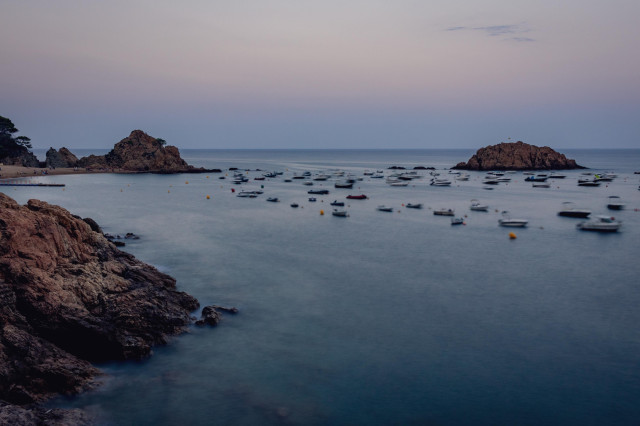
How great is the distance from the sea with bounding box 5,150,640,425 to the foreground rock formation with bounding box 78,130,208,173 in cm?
9267

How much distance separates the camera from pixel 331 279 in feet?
111

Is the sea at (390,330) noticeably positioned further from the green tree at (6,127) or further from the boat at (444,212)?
the green tree at (6,127)

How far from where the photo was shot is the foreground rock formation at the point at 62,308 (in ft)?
54.6

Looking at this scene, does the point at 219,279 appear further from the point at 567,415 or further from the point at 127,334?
the point at 567,415

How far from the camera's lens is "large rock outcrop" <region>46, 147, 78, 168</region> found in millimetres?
138250

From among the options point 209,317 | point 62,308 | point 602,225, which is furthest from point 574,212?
point 62,308

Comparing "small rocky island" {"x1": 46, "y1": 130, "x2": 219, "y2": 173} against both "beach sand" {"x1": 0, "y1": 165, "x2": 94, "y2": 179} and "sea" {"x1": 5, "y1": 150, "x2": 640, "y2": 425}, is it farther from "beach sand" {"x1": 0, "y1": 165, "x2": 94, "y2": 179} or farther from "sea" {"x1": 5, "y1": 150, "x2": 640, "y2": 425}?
"sea" {"x1": 5, "y1": 150, "x2": 640, "y2": 425}

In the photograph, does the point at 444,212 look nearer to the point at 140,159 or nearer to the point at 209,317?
the point at 209,317

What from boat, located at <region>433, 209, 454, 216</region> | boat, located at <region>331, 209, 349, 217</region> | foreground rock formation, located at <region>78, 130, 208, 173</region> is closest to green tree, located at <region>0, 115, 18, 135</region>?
foreground rock formation, located at <region>78, 130, 208, 173</region>

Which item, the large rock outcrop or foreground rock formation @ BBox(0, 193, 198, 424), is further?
the large rock outcrop

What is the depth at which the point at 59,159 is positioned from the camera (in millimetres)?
141625

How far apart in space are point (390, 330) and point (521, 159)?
494 feet

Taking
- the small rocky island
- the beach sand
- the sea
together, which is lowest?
the sea

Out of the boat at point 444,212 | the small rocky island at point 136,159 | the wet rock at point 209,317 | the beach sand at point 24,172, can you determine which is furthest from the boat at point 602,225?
the small rocky island at point 136,159
